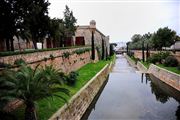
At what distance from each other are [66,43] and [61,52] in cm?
2219

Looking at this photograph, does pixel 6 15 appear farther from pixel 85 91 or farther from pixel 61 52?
pixel 85 91

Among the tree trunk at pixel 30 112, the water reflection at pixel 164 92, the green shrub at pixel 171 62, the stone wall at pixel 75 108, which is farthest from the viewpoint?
the green shrub at pixel 171 62

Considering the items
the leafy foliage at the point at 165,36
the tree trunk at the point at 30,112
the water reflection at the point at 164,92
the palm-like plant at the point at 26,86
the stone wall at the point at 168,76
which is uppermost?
the leafy foliage at the point at 165,36

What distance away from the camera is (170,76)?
2625cm


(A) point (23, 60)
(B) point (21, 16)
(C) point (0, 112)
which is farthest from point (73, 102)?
(B) point (21, 16)

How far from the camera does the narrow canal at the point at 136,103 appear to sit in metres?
16.3

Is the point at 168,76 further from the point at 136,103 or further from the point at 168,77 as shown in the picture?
the point at 136,103

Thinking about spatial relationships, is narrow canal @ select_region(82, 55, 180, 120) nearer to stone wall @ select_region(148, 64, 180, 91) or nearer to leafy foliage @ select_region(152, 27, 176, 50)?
stone wall @ select_region(148, 64, 180, 91)

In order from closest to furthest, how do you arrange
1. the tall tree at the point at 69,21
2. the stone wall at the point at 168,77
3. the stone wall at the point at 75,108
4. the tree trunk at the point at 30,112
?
the tree trunk at the point at 30,112 < the stone wall at the point at 75,108 < the stone wall at the point at 168,77 < the tall tree at the point at 69,21

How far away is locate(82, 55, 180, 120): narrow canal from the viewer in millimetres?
16281

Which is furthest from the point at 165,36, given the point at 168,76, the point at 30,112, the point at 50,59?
the point at 30,112

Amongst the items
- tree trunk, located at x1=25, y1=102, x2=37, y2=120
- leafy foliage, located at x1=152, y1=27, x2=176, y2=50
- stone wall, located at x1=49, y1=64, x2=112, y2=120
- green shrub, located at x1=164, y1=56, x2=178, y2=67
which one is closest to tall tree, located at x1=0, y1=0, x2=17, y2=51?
stone wall, located at x1=49, y1=64, x2=112, y2=120

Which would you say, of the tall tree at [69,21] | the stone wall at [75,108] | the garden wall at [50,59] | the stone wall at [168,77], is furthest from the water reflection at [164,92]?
the tall tree at [69,21]

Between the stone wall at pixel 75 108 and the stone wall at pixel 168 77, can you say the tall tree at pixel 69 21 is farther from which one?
the stone wall at pixel 75 108
